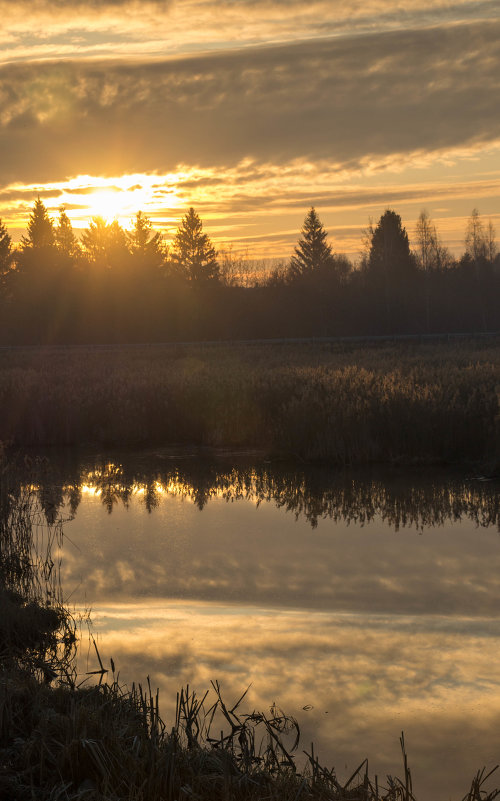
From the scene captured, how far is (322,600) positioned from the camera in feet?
24.4

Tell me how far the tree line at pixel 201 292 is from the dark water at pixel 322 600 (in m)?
41.3

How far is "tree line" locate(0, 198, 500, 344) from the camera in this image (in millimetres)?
53719

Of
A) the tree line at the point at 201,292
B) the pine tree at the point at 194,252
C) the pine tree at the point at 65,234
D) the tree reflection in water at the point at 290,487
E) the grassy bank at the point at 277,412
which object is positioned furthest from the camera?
the pine tree at the point at 65,234

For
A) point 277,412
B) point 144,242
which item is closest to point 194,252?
point 144,242

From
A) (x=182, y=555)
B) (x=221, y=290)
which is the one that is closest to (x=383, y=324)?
(x=221, y=290)

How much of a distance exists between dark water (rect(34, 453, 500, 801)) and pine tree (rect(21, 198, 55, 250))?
2206 inches

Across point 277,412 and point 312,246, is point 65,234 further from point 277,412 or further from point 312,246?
point 277,412

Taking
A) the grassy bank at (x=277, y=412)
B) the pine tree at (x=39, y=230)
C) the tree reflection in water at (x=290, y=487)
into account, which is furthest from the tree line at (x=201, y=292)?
the tree reflection in water at (x=290, y=487)

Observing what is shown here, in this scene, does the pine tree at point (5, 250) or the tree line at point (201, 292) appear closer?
the tree line at point (201, 292)

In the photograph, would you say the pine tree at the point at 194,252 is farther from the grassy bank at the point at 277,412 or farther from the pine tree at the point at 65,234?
the grassy bank at the point at 277,412

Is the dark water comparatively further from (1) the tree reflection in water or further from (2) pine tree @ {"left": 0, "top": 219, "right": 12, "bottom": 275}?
(2) pine tree @ {"left": 0, "top": 219, "right": 12, "bottom": 275}

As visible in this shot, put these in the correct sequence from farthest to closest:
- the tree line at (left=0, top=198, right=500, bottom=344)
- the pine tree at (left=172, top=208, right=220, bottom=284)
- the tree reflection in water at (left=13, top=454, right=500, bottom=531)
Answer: the pine tree at (left=172, top=208, right=220, bottom=284), the tree line at (left=0, top=198, right=500, bottom=344), the tree reflection in water at (left=13, top=454, right=500, bottom=531)

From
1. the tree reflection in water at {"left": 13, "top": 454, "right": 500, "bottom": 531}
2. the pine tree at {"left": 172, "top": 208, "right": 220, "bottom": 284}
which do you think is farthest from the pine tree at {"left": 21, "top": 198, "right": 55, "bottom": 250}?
the tree reflection in water at {"left": 13, "top": 454, "right": 500, "bottom": 531}

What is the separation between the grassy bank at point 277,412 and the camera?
14.6m
